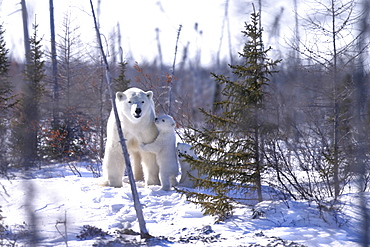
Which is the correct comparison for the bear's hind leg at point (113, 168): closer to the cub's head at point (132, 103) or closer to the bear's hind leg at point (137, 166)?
the bear's hind leg at point (137, 166)

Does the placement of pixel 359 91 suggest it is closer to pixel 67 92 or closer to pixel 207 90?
pixel 67 92

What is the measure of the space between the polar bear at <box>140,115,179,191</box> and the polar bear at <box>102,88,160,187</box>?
0.70 feet

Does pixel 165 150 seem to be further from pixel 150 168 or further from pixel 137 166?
pixel 137 166

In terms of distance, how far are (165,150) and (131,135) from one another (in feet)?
2.23

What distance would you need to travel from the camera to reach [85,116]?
15.1 m

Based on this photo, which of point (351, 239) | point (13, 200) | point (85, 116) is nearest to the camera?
point (351, 239)

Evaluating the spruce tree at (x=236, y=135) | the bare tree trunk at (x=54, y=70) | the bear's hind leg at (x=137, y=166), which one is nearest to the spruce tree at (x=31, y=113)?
the bare tree trunk at (x=54, y=70)

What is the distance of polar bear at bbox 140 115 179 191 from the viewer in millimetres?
7004

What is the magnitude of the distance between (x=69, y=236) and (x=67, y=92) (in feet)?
36.3

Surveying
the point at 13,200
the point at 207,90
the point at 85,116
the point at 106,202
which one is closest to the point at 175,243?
the point at 106,202

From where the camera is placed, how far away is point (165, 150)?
7.08m

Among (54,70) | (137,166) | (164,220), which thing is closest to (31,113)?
(54,70)

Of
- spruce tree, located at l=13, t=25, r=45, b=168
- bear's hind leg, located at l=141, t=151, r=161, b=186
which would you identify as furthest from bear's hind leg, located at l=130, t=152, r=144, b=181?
spruce tree, located at l=13, t=25, r=45, b=168

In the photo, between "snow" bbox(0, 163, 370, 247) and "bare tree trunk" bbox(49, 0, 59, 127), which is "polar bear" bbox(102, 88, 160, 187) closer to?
"snow" bbox(0, 163, 370, 247)
